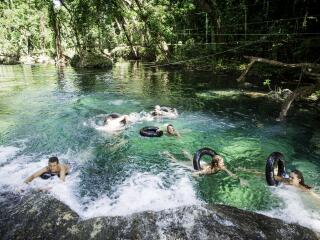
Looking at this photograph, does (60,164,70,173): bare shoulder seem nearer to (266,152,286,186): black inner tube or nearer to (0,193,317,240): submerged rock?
(0,193,317,240): submerged rock

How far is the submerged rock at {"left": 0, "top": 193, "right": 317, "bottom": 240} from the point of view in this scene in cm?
625

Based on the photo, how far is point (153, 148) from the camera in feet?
35.1

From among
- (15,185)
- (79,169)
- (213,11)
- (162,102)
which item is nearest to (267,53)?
(213,11)

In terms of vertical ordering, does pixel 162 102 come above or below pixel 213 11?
below

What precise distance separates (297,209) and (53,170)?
5.78 meters

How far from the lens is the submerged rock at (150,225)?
6.25 meters

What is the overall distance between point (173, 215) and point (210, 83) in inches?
627

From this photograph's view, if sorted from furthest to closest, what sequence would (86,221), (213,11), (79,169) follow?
(213,11) < (79,169) < (86,221)

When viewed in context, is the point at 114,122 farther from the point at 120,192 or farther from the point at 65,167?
the point at 120,192

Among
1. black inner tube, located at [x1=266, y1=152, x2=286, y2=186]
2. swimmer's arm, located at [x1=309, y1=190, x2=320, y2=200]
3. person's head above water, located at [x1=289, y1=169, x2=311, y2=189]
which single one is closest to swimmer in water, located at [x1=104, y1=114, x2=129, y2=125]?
black inner tube, located at [x1=266, y1=152, x2=286, y2=186]

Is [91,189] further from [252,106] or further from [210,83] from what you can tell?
[210,83]

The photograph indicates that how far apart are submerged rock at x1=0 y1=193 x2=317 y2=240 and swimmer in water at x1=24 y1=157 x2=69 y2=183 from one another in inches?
47.6

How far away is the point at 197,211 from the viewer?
696 centimetres

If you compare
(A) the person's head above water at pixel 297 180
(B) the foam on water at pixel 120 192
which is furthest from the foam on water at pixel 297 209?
(B) the foam on water at pixel 120 192
